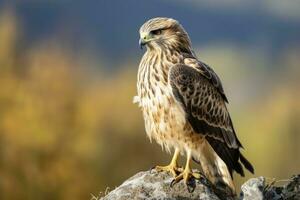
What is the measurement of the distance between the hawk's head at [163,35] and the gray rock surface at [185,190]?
1623 millimetres

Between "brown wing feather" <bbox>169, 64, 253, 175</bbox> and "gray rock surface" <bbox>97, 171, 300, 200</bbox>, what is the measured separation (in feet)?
2.98

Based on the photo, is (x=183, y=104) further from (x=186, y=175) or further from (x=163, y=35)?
(x=186, y=175)

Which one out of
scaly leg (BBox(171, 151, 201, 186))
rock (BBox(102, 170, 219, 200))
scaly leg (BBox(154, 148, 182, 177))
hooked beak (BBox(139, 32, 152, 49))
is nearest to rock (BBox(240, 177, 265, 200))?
rock (BBox(102, 170, 219, 200))

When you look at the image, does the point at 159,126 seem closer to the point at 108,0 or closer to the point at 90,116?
the point at 90,116

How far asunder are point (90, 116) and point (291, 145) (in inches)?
901

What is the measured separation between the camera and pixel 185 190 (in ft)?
33.9

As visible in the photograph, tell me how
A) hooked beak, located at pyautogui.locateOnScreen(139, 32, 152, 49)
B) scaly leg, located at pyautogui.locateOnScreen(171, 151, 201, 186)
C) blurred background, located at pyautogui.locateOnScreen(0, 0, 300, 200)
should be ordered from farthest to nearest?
blurred background, located at pyautogui.locateOnScreen(0, 0, 300, 200)
hooked beak, located at pyautogui.locateOnScreen(139, 32, 152, 49)
scaly leg, located at pyautogui.locateOnScreen(171, 151, 201, 186)

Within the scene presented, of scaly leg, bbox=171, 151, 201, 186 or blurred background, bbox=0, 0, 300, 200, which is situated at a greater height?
scaly leg, bbox=171, 151, 201, 186

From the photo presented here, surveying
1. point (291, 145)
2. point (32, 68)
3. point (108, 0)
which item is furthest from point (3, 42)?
point (108, 0)

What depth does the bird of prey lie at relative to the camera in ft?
36.9

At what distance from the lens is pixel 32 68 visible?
39188mm

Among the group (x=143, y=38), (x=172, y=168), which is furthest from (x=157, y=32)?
(x=172, y=168)

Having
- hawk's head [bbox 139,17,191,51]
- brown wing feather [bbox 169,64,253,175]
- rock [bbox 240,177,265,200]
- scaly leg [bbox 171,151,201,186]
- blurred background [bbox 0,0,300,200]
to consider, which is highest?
hawk's head [bbox 139,17,191,51]

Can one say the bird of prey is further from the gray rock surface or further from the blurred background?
the blurred background
